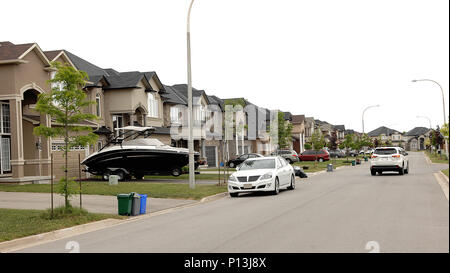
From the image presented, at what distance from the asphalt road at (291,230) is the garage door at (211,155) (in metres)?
37.7

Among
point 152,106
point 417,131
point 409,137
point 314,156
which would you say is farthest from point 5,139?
point 409,137

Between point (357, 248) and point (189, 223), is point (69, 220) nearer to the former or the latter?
point (189, 223)

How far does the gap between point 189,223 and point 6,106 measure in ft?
57.6

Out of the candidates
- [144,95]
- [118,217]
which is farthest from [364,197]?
[144,95]

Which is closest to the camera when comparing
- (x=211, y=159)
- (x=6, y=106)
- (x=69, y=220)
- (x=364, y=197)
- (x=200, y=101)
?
(x=69, y=220)

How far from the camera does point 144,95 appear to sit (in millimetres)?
37969

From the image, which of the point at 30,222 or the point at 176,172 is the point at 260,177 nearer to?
the point at 30,222

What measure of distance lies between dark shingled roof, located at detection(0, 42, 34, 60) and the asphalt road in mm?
13734

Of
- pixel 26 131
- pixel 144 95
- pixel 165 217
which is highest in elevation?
pixel 144 95

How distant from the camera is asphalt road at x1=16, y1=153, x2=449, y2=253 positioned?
8211mm

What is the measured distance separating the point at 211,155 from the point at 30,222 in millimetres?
41200

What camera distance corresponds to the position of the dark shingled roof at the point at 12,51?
24147 millimetres

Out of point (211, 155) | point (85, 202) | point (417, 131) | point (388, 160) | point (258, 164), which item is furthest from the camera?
point (417, 131)

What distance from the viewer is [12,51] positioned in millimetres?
24688
